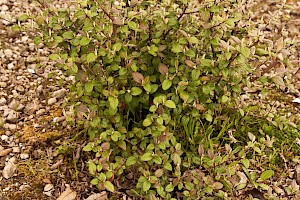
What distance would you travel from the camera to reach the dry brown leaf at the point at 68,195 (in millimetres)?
2287

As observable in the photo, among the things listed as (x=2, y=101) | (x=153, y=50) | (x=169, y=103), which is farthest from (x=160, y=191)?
(x=2, y=101)

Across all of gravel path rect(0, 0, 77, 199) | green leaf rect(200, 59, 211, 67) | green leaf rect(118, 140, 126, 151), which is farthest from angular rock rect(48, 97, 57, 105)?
green leaf rect(200, 59, 211, 67)

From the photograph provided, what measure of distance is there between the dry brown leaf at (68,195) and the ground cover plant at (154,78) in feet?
0.65

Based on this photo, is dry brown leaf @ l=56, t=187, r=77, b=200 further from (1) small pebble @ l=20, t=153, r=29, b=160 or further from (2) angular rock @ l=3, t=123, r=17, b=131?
(2) angular rock @ l=3, t=123, r=17, b=131

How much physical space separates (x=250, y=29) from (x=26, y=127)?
1262mm

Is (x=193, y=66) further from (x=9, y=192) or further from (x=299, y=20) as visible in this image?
(x=299, y=20)

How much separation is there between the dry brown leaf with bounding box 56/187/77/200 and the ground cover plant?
199 mm

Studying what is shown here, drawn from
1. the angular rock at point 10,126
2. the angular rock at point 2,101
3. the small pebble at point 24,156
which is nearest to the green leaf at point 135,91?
the small pebble at point 24,156

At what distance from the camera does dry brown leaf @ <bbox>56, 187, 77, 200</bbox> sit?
229 centimetres

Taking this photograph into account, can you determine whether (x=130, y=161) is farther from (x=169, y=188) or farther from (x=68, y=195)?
(x=68, y=195)

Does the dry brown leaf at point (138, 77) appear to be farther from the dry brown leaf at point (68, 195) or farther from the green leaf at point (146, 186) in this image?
the dry brown leaf at point (68, 195)

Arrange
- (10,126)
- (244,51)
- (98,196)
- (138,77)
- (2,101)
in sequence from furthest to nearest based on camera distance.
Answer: (2,101)
(10,126)
(98,196)
(138,77)
(244,51)

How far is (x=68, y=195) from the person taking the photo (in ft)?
7.54

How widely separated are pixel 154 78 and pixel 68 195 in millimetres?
707
